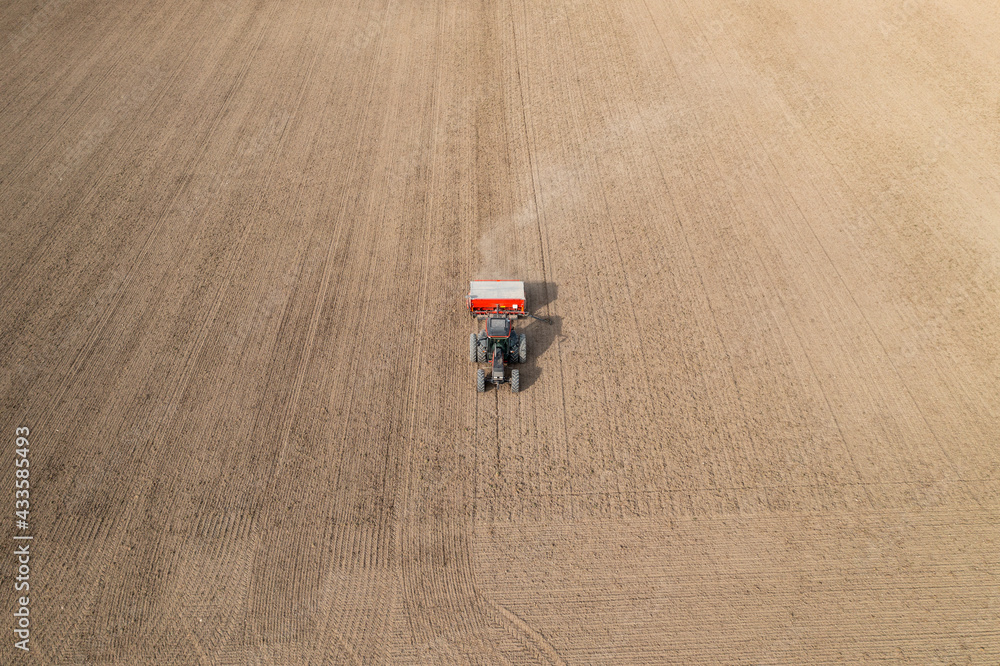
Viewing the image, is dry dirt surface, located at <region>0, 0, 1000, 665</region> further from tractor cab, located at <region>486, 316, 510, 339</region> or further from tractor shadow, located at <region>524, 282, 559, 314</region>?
tractor cab, located at <region>486, 316, 510, 339</region>

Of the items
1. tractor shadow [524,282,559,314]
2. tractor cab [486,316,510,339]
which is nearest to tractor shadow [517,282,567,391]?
tractor shadow [524,282,559,314]

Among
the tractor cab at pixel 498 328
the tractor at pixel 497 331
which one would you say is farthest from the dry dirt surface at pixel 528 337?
the tractor cab at pixel 498 328

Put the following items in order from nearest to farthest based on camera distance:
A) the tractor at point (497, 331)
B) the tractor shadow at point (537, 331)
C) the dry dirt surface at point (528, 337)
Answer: the dry dirt surface at point (528, 337), the tractor at point (497, 331), the tractor shadow at point (537, 331)

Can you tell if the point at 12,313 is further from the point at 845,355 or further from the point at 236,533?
the point at 845,355

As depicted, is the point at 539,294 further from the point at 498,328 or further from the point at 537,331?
the point at 498,328

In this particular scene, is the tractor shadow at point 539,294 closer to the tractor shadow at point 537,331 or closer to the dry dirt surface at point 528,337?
the tractor shadow at point 537,331

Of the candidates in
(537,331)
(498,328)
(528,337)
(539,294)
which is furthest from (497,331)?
(539,294)
